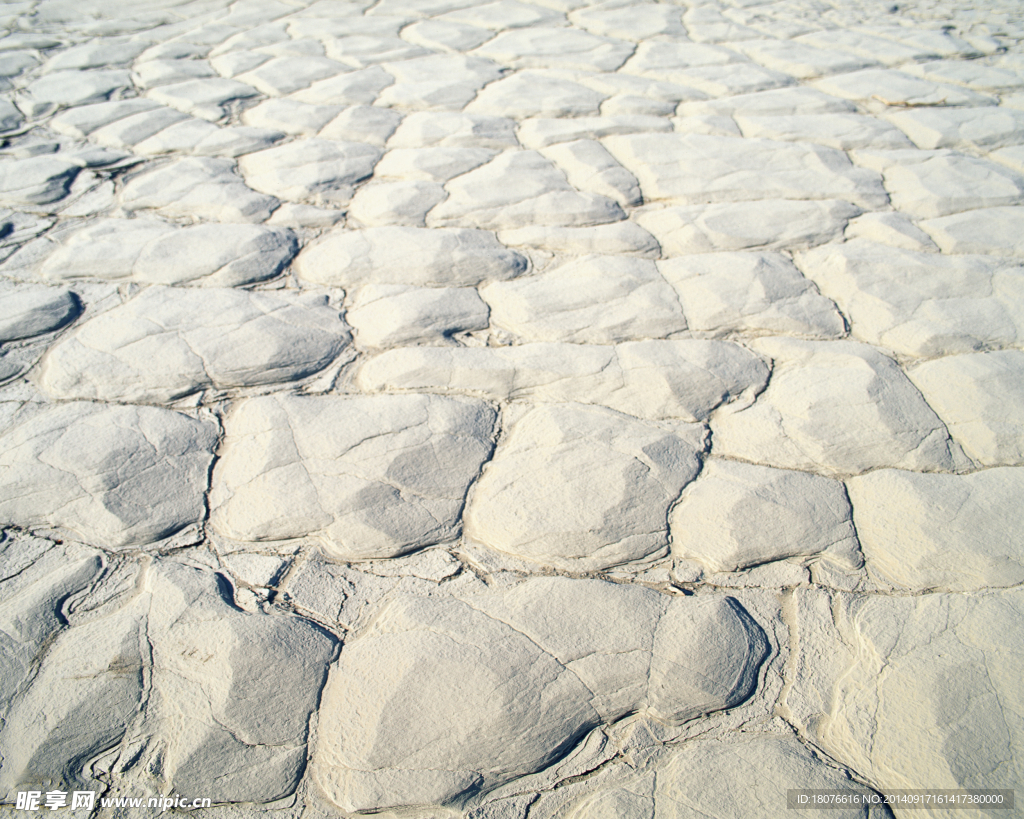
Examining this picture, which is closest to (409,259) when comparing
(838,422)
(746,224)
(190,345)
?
(190,345)

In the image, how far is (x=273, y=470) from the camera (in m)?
1.38

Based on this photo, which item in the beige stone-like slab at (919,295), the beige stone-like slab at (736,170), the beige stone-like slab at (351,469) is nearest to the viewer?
the beige stone-like slab at (351,469)

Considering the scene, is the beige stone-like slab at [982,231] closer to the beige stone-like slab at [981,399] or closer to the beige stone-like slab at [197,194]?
the beige stone-like slab at [981,399]

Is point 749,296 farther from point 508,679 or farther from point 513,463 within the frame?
point 508,679

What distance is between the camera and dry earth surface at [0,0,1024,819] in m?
0.99

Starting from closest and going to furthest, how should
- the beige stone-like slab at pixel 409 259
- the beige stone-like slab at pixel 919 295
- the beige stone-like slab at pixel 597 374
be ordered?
the beige stone-like slab at pixel 597 374 → the beige stone-like slab at pixel 919 295 → the beige stone-like slab at pixel 409 259

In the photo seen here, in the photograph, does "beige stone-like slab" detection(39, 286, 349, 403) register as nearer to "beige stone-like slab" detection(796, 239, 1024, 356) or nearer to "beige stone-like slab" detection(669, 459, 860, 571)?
"beige stone-like slab" detection(669, 459, 860, 571)

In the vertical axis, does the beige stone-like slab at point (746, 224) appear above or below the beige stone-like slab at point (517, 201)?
below

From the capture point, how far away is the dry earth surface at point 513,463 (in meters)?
Result: 0.99

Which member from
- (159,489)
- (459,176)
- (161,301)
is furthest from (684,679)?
(459,176)

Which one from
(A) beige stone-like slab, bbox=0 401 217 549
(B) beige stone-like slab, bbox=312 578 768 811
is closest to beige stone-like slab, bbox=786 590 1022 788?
(B) beige stone-like slab, bbox=312 578 768 811

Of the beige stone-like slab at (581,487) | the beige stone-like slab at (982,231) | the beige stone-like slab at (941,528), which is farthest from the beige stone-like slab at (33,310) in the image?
the beige stone-like slab at (982,231)

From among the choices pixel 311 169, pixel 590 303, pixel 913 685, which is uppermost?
pixel 311 169

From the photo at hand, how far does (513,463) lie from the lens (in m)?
1.39
